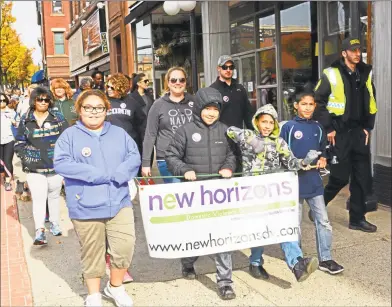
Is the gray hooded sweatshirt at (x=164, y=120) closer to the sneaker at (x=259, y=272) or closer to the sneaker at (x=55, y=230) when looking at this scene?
the sneaker at (x=259, y=272)

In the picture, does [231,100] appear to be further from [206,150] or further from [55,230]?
[55,230]

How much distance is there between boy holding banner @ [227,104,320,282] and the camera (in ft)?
13.1

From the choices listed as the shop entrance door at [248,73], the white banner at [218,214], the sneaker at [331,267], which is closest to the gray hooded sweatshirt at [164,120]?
the white banner at [218,214]

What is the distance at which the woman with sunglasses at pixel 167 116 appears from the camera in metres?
4.66

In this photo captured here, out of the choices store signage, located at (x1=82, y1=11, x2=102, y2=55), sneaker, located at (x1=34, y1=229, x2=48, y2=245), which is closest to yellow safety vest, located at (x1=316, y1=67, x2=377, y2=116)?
sneaker, located at (x1=34, y1=229, x2=48, y2=245)

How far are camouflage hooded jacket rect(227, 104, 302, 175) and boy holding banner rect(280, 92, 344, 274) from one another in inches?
9.7

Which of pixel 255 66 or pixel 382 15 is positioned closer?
pixel 382 15

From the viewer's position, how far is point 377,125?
6398mm

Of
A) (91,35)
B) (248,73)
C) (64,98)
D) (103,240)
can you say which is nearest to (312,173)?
(103,240)

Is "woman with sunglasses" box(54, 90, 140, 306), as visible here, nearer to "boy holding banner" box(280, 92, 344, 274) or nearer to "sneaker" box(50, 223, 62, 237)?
"boy holding banner" box(280, 92, 344, 274)

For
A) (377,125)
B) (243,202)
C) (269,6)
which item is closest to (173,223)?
(243,202)

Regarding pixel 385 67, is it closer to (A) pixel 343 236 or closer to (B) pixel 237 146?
(A) pixel 343 236

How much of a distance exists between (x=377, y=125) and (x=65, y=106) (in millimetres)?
4395

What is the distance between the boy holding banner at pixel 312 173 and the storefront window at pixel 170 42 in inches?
330
